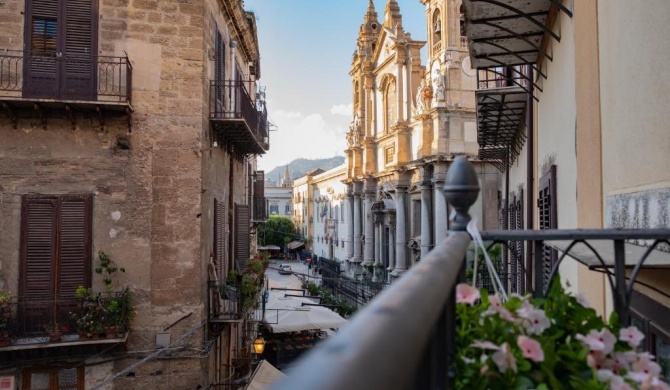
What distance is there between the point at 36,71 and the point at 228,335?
25.0ft

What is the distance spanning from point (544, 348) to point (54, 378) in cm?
948

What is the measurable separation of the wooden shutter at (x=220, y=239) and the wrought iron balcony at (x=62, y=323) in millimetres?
2738

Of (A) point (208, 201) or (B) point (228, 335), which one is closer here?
(A) point (208, 201)

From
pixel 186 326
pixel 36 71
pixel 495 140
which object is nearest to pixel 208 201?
pixel 186 326

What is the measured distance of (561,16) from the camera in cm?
693

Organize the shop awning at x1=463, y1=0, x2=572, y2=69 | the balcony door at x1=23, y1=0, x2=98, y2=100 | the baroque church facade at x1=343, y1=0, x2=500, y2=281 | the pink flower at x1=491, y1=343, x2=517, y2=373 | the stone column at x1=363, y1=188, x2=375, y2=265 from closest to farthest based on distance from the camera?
the pink flower at x1=491, y1=343, x2=517, y2=373 → the shop awning at x1=463, y1=0, x2=572, y2=69 → the balcony door at x1=23, y1=0, x2=98, y2=100 → the baroque church facade at x1=343, y1=0, x2=500, y2=281 → the stone column at x1=363, y1=188, x2=375, y2=265

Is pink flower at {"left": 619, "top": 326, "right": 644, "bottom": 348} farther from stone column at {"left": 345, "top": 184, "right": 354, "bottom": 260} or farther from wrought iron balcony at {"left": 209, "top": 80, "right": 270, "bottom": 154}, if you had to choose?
stone column at {"left": 345, "top": 184, "right": 354, "bottom": 260}

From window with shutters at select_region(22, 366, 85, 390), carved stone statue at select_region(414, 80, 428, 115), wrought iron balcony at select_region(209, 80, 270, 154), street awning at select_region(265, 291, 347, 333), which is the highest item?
carved stone statue at select_region(414, 80, 428, 115)

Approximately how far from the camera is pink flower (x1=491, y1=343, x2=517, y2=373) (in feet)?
5.06

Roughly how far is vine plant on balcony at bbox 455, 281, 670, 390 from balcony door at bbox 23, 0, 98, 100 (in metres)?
9.28

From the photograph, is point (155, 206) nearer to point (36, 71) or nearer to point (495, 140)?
point (36, 71)

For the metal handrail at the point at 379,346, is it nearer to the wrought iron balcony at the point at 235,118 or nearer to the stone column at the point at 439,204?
the wrought iron balcony at the point at 235,118

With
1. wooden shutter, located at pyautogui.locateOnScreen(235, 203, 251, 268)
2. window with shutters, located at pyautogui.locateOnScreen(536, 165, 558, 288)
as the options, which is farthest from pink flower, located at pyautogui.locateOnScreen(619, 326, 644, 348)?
wooden shutter, located at pyautogui.locateOnScreen(235, 203, 251, 268)

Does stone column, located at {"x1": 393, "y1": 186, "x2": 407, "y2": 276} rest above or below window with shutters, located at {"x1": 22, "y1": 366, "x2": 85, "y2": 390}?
above
